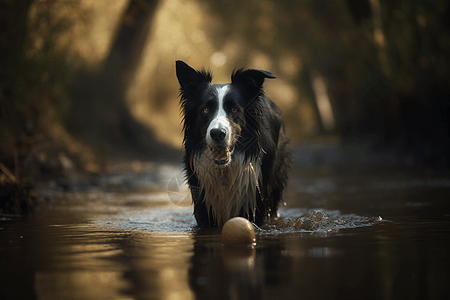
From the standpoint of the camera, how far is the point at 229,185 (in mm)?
5254

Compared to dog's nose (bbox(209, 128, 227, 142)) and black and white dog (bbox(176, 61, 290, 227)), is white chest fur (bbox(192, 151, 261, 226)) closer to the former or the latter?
black and white dog (bbox(176, 61, 290, 227))

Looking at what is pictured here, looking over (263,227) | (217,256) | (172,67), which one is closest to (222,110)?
(263,227)

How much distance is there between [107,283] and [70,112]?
1581 centimetres

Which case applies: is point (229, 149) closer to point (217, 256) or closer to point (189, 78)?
point (189, 78)

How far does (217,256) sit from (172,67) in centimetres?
2250

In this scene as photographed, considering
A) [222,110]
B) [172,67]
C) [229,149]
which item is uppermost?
[172,67]

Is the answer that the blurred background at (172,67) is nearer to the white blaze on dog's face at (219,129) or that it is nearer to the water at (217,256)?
the white blaze on dog's face at (219,129)

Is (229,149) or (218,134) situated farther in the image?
(229,149)

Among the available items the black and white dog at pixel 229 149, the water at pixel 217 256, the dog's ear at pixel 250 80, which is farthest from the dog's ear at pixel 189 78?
the water at pixel 217 256

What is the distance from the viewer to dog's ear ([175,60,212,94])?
5.42 meters

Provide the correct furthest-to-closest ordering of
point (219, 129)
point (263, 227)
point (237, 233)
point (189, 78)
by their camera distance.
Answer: point (189, 78) → point (263, 227) → point (219, 129) → point (237, 233)

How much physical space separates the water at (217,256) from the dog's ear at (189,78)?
1.12 metres

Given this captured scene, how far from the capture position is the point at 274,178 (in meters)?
5.87

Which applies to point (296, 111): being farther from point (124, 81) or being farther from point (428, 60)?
point (428, 60)
